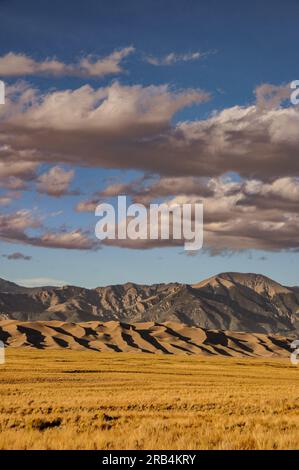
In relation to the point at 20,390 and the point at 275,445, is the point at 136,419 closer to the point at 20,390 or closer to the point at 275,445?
the point at 275,445

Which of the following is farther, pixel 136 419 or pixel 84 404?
pixel 84 404

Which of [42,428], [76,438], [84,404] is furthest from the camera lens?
[84,404]

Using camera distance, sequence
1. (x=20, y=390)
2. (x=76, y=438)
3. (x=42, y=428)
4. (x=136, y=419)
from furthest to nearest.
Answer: (x=20, y=390) < (x=136, y=419) < (x=42, y=428) < (x=76, y=438)

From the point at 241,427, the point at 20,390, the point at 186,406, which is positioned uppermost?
the point at 241,427

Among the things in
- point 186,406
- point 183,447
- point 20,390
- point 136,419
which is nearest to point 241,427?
point 136,419

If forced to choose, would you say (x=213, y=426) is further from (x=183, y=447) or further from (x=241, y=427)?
(x=183, y=447)

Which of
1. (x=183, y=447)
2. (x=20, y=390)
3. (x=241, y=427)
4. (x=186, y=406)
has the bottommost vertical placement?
(x=20, y=390)
